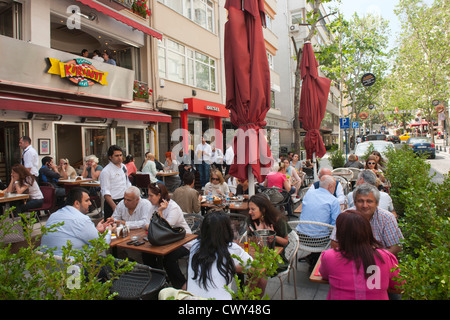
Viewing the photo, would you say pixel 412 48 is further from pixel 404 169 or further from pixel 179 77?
pixel 404 169

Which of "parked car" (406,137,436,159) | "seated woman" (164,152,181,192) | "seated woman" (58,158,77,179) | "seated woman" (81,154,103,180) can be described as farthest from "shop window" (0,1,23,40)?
"parked car" (406,137,436,159)

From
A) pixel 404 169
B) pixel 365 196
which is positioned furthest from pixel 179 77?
pixel 365 196

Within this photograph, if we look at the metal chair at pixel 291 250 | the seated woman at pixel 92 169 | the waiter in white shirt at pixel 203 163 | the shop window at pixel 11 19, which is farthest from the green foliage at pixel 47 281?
the waiter in white shirt at pixel 203 163

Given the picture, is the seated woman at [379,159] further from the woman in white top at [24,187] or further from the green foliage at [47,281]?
the woman in white top at [24,187]

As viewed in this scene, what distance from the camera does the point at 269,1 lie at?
2570 centimetres

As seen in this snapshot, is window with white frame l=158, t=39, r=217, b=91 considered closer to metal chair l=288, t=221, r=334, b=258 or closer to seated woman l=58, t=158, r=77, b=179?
seated woman l=58, t=158, r=77, b=179

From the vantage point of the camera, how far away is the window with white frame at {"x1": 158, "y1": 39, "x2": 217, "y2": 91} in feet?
46.9

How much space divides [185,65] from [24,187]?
10.7 meters

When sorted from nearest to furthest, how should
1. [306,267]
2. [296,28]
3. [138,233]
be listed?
[138,233] → [306,267] → [296,28]

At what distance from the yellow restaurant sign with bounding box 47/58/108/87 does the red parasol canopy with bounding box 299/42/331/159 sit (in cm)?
703

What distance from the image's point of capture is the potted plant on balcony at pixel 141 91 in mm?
12742

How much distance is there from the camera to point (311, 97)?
8406 millimetres

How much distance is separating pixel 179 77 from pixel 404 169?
38.8ft

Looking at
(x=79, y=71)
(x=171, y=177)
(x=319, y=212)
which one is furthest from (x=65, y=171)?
(x=319, y=212)
